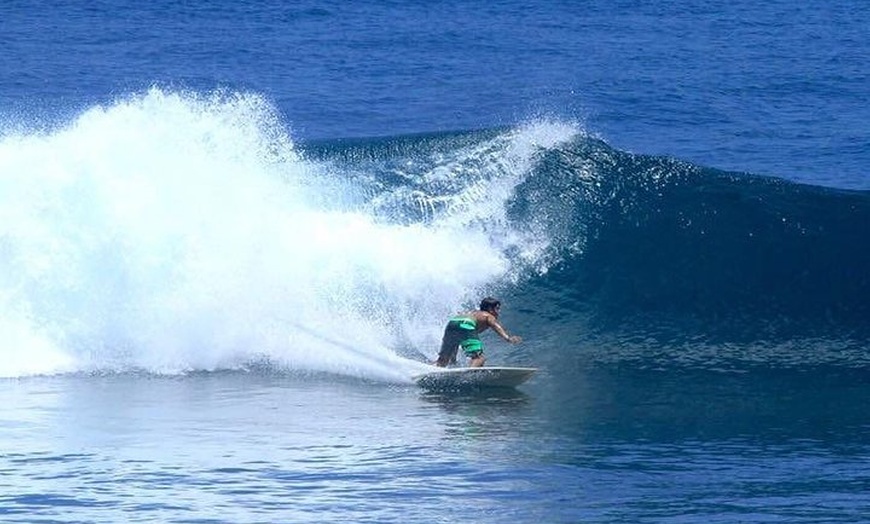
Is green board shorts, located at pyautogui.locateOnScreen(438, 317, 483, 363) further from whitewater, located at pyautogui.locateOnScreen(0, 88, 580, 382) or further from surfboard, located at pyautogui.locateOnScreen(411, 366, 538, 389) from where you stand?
surfboard, located at pyautogui.locateOnScreen(411, 366, 538, 389)

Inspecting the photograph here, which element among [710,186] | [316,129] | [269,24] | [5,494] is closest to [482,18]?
[269,24]

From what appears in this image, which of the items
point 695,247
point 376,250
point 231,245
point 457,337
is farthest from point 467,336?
point 695,247

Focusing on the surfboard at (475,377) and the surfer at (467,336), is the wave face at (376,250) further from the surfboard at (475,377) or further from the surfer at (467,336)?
the surfboard at (475,377)

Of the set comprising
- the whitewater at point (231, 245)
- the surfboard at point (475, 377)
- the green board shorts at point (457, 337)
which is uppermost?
the whitewater at point (231, 245)

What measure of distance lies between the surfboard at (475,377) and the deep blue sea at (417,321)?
0.25 metres

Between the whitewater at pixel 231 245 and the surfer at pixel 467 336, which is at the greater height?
the whitewater at pixel 231 245

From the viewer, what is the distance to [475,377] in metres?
16.2

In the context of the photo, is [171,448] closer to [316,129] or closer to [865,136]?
[316,129]

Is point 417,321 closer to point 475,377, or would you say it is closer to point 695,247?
point 475,377

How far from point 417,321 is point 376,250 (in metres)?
1.58

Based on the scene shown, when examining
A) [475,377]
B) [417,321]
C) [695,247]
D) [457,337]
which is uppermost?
[695,247]

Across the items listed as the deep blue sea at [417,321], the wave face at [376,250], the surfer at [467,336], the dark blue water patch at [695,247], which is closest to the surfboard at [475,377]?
A: the deep blue sea at [417,321]

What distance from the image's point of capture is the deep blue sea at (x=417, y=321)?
12547 mm

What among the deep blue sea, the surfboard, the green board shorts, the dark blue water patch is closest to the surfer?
the green board shorts
